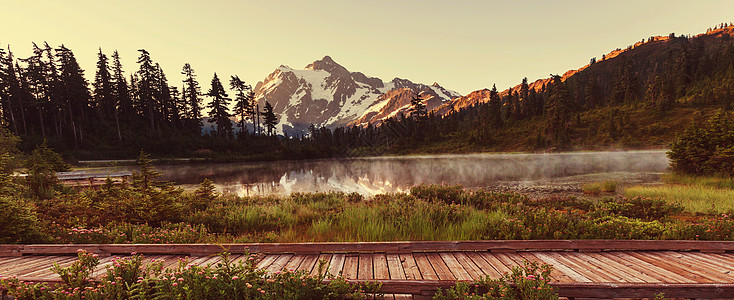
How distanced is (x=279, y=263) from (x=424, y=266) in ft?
9.47

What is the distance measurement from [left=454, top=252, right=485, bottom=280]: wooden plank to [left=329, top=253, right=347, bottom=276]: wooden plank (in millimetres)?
2343

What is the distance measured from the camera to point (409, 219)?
29.6 ft

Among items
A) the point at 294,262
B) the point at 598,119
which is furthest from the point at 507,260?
the point at 598,119

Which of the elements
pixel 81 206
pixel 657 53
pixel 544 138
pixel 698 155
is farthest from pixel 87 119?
pixel 657 53

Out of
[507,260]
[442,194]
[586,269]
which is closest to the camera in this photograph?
[586,269]

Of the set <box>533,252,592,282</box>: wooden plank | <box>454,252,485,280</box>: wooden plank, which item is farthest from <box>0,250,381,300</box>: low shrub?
<box>533,252,592,282</box>: wooden plank

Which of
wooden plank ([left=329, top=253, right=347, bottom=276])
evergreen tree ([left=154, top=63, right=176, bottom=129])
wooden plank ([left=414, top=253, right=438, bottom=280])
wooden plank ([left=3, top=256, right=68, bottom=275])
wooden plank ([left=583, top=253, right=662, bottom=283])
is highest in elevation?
evergreen tree ([left=154, top=63, right=176, bottom=129])

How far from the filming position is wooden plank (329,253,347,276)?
4967 millimetres

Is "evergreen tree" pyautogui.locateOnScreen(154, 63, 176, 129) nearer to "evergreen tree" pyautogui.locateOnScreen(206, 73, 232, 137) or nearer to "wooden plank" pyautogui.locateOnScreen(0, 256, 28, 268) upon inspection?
"evergreen tree" pyautogui.locateOnScreen(206, 73, 232, 137)

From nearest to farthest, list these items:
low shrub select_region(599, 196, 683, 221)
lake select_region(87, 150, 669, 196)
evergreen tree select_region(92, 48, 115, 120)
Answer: low shrub select_region(599, 196, 683, 221) < lake select_region(87, 150, 669, 196) < evergreen tree select_region(92, 48, 115, 120)

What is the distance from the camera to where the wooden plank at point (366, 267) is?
4766mm

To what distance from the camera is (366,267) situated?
5133 millimetres

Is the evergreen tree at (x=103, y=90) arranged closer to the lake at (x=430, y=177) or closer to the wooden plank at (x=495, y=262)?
the lake at (x=430, y=177)

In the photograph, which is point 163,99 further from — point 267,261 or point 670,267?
point 670,267
